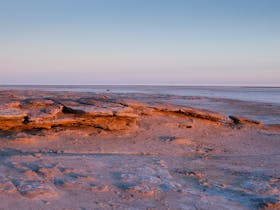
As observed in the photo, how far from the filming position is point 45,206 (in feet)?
16.4

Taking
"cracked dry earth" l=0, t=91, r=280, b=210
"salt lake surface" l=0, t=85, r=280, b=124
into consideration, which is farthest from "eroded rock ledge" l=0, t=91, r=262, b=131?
"salt lake surface" l=0, t=85, r=280, b=124

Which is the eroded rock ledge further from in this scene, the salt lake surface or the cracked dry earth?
the salt lake surface

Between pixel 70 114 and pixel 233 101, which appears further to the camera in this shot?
pixel 233 101

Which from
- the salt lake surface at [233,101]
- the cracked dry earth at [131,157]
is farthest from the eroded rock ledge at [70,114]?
the salt lake surface at [233,101]

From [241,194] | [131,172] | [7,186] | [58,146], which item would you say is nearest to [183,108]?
[58,146]

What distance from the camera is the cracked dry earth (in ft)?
18.0

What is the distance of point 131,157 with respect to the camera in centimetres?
846

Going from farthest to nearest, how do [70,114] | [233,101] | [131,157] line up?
[233,101]
[70,114]
[131,157]

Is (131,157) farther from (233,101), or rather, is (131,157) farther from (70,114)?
(233,101)

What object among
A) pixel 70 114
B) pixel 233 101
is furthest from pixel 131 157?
pixel 233 101

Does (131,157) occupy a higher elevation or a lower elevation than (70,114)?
lower

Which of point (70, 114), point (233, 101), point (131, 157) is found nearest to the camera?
point (131, 157)

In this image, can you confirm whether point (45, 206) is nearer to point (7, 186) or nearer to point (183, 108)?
point (7, 186)

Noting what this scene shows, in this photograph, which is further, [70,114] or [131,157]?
[70,114]
